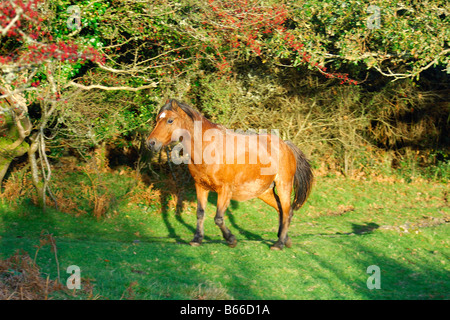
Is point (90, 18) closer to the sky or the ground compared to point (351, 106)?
closer to the sky

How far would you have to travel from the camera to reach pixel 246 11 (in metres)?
11.5

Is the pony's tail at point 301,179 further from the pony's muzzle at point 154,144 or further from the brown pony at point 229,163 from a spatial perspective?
the pony's muzzle at point 154,144

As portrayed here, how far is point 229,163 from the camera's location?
26.5 feet

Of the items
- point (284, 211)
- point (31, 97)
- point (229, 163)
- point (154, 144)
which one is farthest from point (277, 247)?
point (31, 97)

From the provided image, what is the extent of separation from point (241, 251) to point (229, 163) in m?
1.65

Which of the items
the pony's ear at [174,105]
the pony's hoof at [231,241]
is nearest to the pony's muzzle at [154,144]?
the pony's ear at [174,105]

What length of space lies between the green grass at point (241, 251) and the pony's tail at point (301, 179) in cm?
93

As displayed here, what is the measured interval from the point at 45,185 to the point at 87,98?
2.25 meters

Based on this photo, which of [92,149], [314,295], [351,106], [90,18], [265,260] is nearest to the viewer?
[314,295]

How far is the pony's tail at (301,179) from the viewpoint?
372 inches

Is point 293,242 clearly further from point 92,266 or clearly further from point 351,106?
point 351,106

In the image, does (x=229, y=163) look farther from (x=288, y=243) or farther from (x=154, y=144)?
(x=288, y=243)

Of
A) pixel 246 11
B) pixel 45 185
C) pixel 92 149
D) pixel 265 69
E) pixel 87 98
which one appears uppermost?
pixel 246 11

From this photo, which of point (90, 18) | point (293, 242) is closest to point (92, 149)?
point (90, 18)
